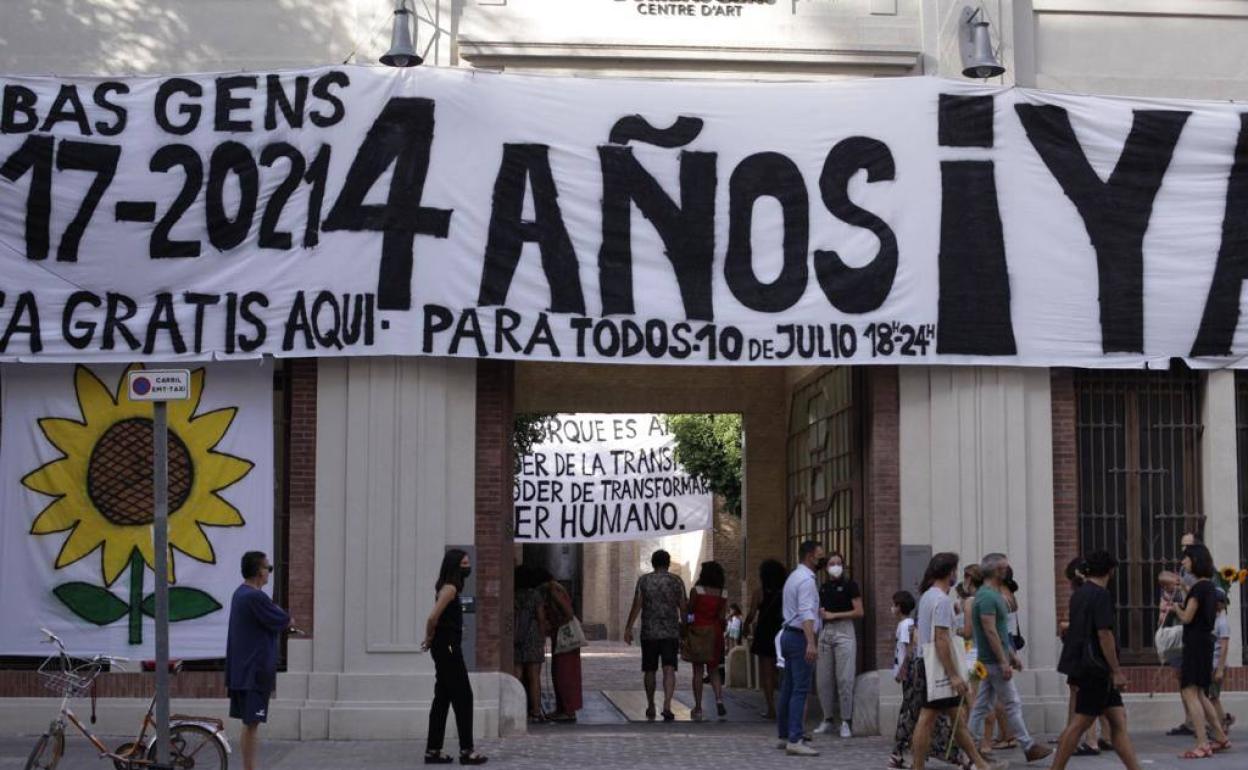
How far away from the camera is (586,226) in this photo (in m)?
16.9

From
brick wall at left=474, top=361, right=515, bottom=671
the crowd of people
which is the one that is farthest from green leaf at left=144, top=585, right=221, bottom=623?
the crowd of people

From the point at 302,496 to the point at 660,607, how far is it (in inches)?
188

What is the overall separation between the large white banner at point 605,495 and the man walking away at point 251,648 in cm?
1016

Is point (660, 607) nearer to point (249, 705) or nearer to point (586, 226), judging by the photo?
point (586, 226)

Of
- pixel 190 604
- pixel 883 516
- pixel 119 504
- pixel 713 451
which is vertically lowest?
pixel 190 604

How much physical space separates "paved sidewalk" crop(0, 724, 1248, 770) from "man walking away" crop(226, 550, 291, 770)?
1985 millimetres

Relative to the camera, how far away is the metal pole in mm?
11523

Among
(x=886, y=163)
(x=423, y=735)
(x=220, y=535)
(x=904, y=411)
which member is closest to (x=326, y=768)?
(x=423, y=735)

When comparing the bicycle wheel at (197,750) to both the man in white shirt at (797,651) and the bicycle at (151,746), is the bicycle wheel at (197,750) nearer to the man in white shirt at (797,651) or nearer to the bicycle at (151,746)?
the bicycle at (151,746)

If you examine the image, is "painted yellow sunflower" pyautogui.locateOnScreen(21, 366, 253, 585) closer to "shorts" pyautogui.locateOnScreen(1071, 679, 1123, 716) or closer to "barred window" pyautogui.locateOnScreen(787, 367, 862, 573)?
"barred window" pyautogui.locateOnScreen(787, 367, 862, 573)

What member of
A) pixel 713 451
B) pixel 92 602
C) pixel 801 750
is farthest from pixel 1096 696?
pixel 713 451

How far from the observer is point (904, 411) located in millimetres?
17359

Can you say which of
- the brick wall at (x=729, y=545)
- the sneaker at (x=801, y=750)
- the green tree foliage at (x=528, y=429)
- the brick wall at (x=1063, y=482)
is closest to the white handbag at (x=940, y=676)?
the sneaker at (x=801, y=750)

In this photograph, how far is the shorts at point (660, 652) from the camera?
19.8 meters
